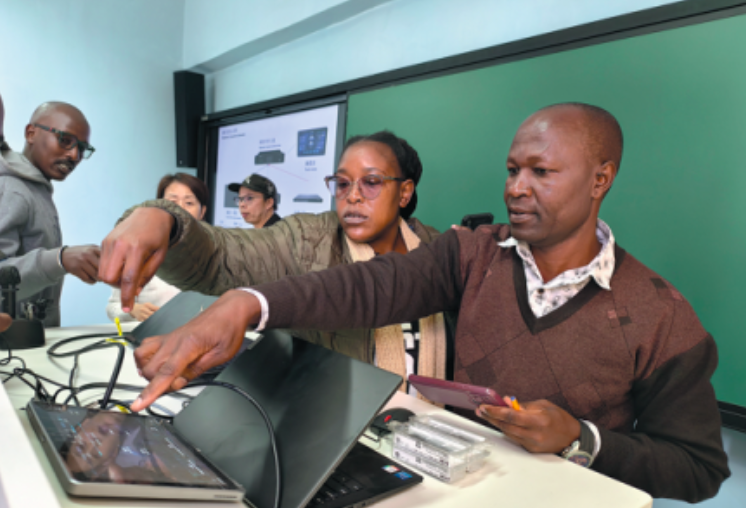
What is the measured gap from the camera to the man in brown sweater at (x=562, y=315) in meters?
0.79

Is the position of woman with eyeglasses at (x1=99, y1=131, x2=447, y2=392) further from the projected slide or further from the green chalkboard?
the projected slide

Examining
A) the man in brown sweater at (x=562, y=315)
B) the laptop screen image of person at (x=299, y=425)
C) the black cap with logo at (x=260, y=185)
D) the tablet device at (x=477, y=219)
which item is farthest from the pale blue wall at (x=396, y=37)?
the laptop screen image of person at (x=299, y=425)

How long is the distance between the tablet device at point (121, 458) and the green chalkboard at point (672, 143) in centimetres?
164

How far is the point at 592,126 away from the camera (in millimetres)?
987

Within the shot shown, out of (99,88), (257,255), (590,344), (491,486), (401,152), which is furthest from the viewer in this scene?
(99,88)

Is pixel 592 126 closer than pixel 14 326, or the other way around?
pixel 592 126

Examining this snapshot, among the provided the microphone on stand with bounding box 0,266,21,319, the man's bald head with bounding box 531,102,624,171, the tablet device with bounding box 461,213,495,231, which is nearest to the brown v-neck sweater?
the man's bald head with bounding box 531,102,624,171

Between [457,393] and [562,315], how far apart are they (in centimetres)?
34

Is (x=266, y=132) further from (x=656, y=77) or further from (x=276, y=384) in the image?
(x=276, y=384)

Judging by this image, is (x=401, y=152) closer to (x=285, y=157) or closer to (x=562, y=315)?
(x=562, y=315)

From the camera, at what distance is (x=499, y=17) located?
2.23 metres

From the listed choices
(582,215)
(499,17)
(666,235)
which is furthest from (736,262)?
(499,17)

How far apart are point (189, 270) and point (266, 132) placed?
2.84m

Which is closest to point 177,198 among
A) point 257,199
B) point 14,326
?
point 257,199
